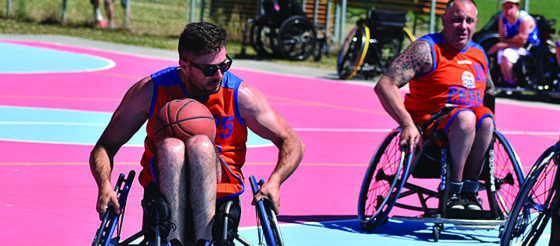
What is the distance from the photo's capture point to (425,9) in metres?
26.0

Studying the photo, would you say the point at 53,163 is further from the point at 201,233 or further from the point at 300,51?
the point at 300,51

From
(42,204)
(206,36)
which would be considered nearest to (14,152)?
(42,204)

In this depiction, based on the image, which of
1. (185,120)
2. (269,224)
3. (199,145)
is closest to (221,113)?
(185,120)

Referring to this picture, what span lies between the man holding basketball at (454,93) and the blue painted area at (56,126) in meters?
4.04

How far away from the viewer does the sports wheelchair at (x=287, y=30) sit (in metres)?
22.5

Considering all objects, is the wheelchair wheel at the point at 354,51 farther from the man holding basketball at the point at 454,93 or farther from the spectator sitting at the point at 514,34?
the man holding basketball at the point at 454,93

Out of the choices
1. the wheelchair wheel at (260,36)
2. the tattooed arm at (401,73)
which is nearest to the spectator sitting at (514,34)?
the wheelchair wheel at (260,36)

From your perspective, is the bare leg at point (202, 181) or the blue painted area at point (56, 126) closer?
the bare leg at point (202, 181)

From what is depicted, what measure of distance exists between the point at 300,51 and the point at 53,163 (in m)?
14.7

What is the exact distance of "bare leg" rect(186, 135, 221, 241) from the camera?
15.6 ft

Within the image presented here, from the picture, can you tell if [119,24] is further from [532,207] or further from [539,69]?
[532,207]

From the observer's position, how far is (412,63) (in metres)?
7.09

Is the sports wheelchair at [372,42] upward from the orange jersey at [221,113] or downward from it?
downward

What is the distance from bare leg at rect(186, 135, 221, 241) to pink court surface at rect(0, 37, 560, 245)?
1.66 m
